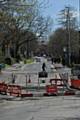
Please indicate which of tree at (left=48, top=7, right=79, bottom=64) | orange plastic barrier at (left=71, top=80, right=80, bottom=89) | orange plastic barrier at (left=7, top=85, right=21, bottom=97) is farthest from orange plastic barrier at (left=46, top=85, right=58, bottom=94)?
tree at (left=48, top=7, right=79, bottom=64)

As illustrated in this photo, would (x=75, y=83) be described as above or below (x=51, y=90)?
below

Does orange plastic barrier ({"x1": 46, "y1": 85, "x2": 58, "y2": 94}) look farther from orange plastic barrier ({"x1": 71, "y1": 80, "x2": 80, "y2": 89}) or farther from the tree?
the tree

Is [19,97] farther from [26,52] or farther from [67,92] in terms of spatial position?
[26,52]

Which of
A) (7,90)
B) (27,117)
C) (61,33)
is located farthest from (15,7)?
(61,33)

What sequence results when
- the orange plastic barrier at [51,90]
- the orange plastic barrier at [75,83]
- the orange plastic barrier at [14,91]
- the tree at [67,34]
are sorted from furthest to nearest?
the tree at [67,34] → the orange plastic barrier at [75,83] → the orange plastic barrier at [51,90] → the orange plastic barrier at [14,91]

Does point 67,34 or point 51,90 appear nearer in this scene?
point 51,90

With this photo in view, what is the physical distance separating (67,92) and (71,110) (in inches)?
424

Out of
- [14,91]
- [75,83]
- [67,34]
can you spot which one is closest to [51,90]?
[14,91]

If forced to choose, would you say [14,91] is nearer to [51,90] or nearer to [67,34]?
[51,90]

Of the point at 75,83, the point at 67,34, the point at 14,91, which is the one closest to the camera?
the point at 14,91

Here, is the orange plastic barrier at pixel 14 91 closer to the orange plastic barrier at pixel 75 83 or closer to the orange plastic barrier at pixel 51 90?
the orange plastic barrier at pixel 51 90

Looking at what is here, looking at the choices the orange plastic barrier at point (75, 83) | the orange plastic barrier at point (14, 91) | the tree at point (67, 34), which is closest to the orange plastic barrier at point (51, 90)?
the orange plastic barrier at point (14, 91)

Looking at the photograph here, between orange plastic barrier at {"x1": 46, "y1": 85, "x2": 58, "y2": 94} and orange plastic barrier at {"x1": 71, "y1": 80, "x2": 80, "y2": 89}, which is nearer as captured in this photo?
orange plastic barrier at {"x1": 46, "y1": 85, "x2": 58, "y2": 94}

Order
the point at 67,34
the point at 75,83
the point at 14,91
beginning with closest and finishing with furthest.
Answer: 1. the point at 14,91
2. the point at 75,83
3. the point at 67,34
